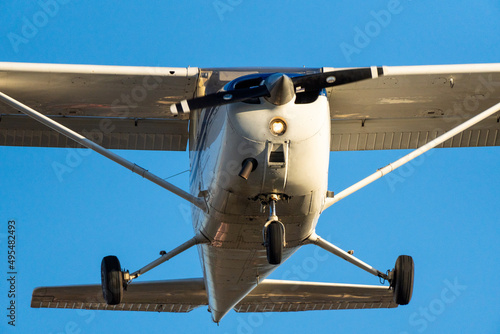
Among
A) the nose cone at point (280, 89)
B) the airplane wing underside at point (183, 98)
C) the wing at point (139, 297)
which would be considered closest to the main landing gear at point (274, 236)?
the nose cone at point (280, 89)

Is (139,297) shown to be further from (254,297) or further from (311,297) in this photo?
(311,297)

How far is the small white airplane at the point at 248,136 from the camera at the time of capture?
38.0 ft

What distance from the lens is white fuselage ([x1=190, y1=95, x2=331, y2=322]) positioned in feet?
37.4

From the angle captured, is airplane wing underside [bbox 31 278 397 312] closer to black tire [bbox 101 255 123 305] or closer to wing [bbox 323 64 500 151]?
black tire [bbox 101 255 123 305]

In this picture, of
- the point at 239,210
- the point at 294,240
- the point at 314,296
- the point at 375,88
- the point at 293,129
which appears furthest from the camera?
the point at 314,296

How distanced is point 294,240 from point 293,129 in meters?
2.45

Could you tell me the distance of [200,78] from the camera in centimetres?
1409

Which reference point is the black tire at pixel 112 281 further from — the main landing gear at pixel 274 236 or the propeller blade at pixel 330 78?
the propeller blade at pixel 330 78

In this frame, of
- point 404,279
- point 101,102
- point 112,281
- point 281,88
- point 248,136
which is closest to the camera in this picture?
point 281,88

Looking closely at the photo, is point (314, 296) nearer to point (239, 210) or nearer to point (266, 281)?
point (266, 281)

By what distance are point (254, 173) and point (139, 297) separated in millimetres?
5033

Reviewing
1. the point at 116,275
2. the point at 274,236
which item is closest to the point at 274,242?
the point at 274,236

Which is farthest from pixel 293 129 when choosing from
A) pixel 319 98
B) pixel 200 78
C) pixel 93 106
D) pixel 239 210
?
pixel 93 106

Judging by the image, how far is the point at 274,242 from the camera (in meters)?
11.8
